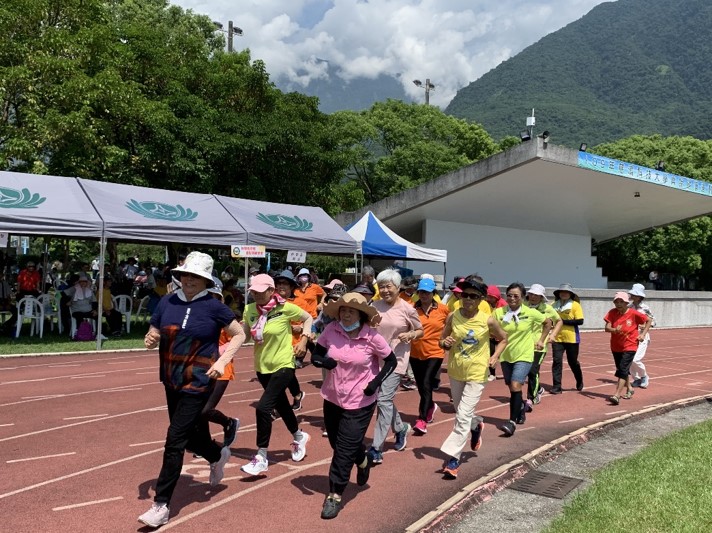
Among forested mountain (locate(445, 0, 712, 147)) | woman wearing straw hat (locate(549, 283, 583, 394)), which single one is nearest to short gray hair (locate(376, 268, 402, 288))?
woman wearing straw hat (locate(549, 283, 583, 394))

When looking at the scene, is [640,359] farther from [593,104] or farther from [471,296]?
[593,104]

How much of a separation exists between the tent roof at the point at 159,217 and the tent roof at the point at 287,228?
498mm

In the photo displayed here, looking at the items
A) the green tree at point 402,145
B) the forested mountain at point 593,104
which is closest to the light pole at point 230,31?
the green tree at point 402,145

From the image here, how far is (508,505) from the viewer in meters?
5.11

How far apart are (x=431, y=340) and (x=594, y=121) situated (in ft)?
418

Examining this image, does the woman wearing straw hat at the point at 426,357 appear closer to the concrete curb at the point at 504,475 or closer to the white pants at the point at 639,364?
the concrete curb at the point at 504,475

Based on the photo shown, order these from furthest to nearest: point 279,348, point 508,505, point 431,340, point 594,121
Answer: point 594,121 < point 431,340 < point 279,348 < point 508,505

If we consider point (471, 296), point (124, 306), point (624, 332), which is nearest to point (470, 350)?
point (471, 296)

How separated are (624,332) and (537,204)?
18.0m

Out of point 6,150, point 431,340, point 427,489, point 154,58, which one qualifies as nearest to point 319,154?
point 154,58

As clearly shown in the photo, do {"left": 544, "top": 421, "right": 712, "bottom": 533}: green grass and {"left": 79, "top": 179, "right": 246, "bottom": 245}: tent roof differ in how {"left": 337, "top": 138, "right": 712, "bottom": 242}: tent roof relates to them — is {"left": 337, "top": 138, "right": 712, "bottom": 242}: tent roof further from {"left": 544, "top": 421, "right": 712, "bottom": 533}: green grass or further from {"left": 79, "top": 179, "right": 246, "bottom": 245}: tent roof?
{"left": 544, "top": 421, "right": 712, "bottom": 533}: green grass

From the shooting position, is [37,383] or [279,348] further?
[37,383]

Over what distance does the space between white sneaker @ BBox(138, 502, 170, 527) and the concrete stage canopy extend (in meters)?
18.5

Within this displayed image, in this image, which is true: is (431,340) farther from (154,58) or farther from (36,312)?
(154,58)
